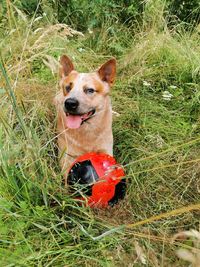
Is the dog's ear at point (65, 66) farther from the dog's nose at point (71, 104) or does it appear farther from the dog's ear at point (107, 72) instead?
the dog's nose at point (71, 104)

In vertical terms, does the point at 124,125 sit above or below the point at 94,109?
below

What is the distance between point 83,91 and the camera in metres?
3.21

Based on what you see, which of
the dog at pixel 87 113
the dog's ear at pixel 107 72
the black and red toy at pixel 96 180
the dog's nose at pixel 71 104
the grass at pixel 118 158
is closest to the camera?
the grass at pixel 118 158

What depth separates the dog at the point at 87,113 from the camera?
320cm

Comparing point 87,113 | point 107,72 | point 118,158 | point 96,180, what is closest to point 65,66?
point 107,72

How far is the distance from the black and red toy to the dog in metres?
0.29

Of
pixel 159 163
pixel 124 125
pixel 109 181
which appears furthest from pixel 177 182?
pixel 124 125

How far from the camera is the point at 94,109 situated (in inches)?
128

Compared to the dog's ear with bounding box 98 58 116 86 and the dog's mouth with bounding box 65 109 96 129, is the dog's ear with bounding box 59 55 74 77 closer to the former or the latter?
the dog's ear with bounding box 98 58 116 86

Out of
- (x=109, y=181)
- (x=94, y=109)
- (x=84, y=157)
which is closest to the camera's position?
(x=109, y=181)

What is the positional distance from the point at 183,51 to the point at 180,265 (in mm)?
2755

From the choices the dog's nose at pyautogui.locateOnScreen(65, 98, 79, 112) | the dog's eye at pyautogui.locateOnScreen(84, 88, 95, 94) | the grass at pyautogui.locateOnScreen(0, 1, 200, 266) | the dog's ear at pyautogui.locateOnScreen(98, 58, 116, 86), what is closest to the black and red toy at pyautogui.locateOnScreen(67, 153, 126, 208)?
the grass at pyautogui.locateOnScreen(0, 1, 200, 266)

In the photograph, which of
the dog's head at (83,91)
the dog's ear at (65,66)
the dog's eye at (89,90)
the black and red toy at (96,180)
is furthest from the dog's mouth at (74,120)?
the dog's ear at (65,66)

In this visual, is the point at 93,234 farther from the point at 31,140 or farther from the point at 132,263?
the point at 31,140
